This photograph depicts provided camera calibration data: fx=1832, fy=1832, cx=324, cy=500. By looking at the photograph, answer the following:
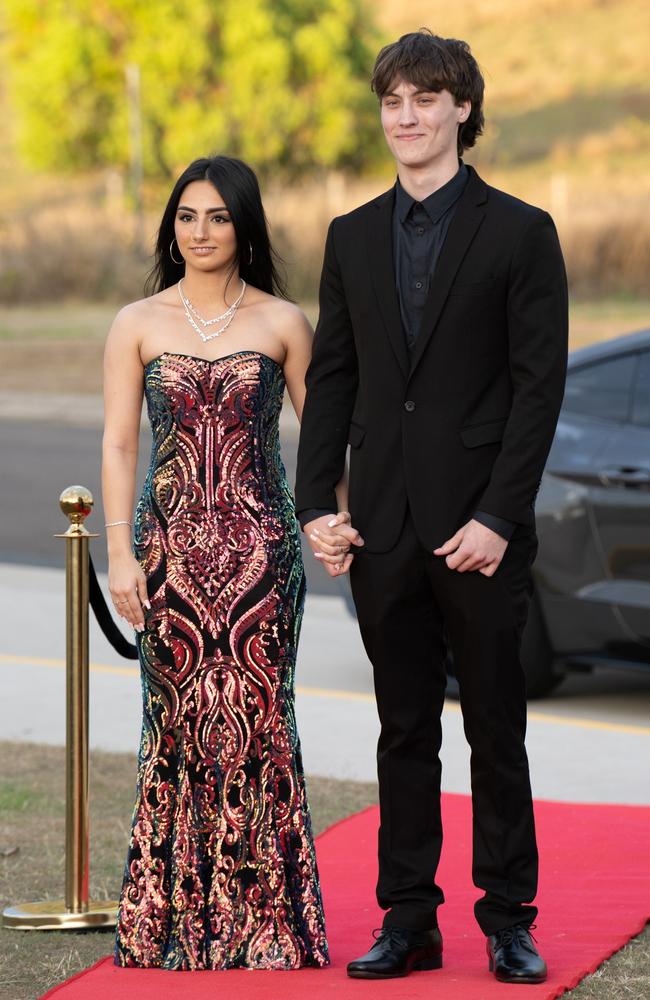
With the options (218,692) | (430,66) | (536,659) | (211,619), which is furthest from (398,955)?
(536,659)

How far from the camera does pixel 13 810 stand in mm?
6086

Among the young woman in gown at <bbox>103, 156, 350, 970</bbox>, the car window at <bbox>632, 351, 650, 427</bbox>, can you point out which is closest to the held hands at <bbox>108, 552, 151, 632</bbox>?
the young woman in gown at <bbox>103, 156, 350, 970</bbox>

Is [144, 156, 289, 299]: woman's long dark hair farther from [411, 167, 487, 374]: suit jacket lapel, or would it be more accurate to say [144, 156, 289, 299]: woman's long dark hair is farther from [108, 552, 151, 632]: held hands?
[108, 552, 151, 632]: held hands

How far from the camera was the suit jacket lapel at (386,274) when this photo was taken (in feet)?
13.3

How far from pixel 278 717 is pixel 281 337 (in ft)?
3.02

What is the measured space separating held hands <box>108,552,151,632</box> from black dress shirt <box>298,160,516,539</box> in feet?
2.84

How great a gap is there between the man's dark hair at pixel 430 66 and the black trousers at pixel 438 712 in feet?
3.18

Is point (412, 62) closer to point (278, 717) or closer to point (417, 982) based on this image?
point (278, 717)

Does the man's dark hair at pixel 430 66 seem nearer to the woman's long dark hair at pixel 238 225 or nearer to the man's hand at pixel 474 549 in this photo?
the woman's long dark hair at pixel 238 225

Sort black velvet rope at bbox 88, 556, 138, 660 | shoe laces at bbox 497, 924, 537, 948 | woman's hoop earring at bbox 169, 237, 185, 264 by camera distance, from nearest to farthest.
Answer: shoe laces at bbox 497, 924, 537, 948 → woman's hoop earring at bbox 169, 237, 185, 264 → black velvet rope at bbox 88, 556, 138, 660

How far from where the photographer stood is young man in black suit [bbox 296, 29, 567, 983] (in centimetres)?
401

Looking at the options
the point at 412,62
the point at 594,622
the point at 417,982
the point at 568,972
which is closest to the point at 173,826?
the point at 417,982

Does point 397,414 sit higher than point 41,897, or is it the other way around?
point 397,414

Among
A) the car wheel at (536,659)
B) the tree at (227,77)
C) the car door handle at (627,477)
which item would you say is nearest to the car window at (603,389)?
the car door handle at (627,477)
